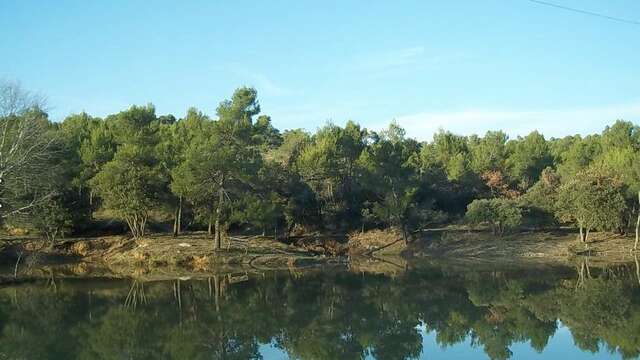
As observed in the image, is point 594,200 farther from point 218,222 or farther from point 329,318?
point 329,318

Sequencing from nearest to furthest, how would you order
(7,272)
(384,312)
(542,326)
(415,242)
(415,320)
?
(542,326) < (415,320) < (384,312) < (7,272) < (415,242)

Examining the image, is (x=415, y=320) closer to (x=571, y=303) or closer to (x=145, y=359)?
(x=571, y=303)

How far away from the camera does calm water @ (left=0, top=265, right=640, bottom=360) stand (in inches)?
636

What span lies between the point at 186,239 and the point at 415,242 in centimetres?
1833

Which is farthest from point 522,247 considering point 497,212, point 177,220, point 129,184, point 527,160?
point 129,184

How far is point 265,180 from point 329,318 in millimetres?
29044

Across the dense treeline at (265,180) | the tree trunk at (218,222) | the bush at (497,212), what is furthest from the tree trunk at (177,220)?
the bush at (497,212)

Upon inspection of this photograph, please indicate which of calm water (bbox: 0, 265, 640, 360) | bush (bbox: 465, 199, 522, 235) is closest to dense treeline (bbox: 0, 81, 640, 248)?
bush (bbox: 465, 199, 522, 235)

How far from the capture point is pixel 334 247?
49.8m

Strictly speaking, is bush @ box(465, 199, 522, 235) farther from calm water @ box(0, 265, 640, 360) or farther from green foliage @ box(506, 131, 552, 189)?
Answer: green foliage @ box(506, 131, 552, 189)

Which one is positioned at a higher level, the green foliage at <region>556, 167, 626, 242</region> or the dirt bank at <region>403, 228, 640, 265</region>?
the green foliage at <region>556, 167, 626, 242</region>

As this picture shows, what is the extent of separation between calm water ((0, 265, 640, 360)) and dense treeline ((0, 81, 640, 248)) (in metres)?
9.91

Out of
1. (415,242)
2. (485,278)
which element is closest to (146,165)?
(415,242)

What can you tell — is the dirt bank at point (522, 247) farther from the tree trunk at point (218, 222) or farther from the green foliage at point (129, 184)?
the green foliage at point (129, 184)
